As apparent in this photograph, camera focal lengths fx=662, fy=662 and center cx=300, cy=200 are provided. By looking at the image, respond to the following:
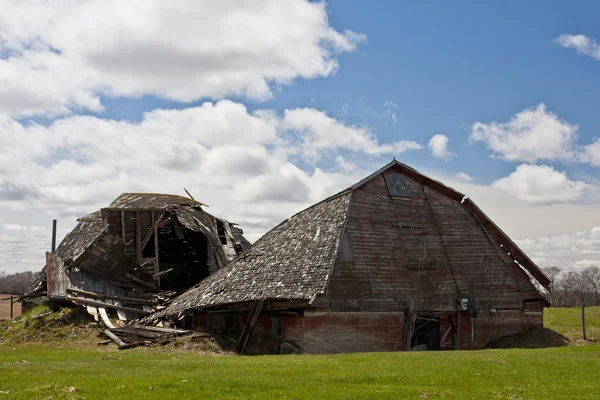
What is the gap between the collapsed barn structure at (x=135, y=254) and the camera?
112 feet

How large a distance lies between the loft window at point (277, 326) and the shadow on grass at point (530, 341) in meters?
9.66

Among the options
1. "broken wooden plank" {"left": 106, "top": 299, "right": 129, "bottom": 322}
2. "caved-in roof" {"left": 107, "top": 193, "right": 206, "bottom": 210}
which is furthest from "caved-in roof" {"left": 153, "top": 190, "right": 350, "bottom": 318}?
"caved-in roof" {"left": 107, "top": 193, "right": 206, "bottom": 210}

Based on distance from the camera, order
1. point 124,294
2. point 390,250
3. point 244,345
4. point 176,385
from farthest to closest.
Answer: point 124,294 < point 390,250 < point 244,345 < point 176,385

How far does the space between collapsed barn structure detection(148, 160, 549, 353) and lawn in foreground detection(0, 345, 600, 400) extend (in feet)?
19.6

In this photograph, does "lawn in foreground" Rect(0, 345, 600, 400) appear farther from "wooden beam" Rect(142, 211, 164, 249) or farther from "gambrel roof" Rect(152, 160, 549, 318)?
"wooden beam" Rect(142, 211, 164, 249)

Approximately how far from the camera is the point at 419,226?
104 feet

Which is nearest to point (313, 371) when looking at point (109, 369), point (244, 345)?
point (109, 369)

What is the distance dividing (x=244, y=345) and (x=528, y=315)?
45.8ft

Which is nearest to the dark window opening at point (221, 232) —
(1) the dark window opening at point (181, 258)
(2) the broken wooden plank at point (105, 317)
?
(1) the dark window opening at point (181, 258)

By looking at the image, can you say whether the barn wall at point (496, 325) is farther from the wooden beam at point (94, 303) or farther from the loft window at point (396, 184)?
the wooden beam at point (94, 303)

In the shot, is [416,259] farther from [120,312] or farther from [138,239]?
[138,239]

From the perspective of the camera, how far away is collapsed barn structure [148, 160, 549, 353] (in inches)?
1064

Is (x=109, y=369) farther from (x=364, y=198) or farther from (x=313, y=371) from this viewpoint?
(x=364, y=198)

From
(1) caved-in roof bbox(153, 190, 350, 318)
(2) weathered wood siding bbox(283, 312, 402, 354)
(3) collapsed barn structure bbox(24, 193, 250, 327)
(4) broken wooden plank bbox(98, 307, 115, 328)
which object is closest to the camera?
(2) weathered wood siding bbox(283, 312, 402, 354)
